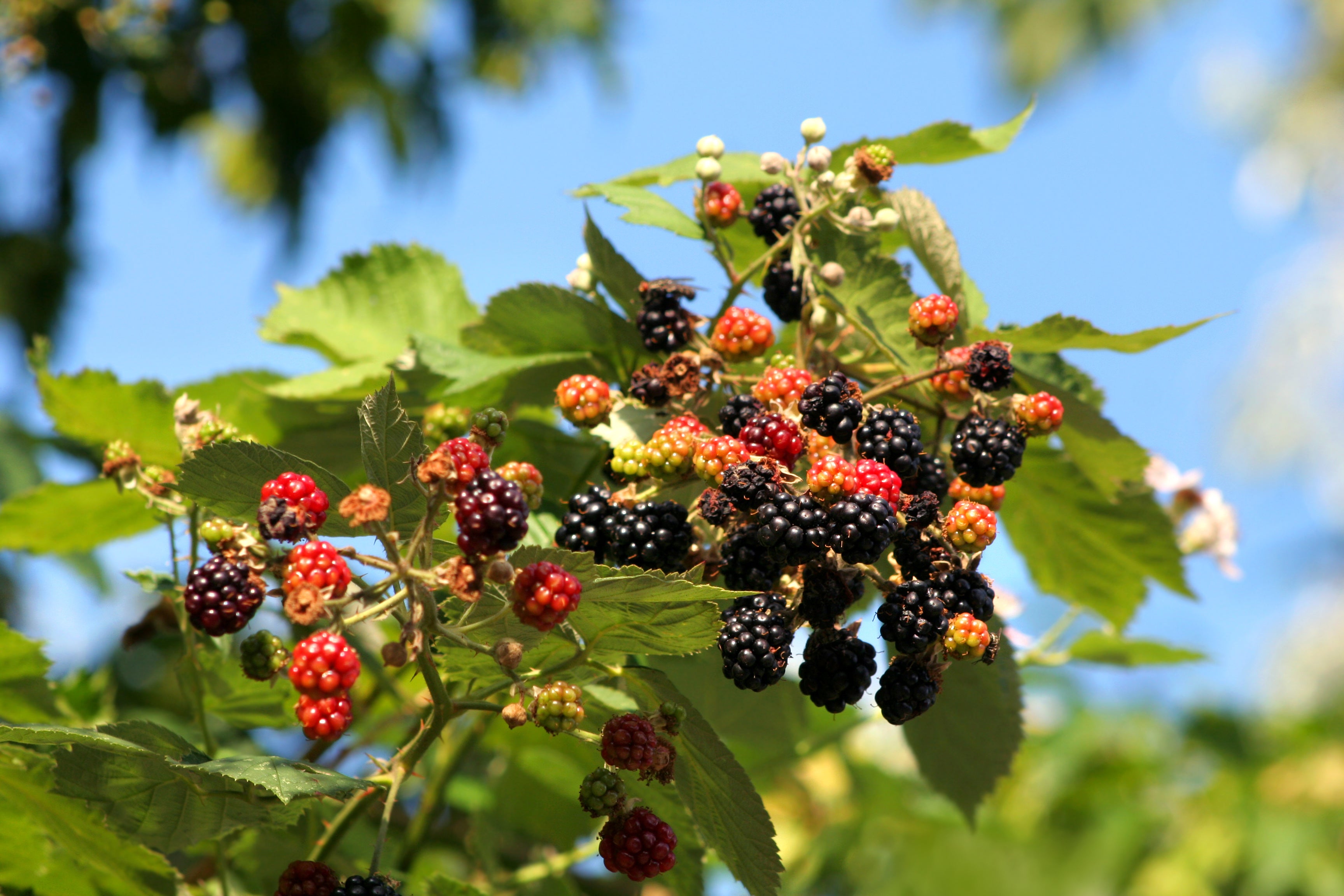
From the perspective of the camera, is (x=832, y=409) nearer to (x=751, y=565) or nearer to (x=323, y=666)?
(x=751, y=565)

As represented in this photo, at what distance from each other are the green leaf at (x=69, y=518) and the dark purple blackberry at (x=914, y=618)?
1.37 meters

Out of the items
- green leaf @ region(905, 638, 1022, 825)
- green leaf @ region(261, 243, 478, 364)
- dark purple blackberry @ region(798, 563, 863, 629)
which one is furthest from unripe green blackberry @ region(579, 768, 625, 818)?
green leaf @ region(261, 243, 478, 364)

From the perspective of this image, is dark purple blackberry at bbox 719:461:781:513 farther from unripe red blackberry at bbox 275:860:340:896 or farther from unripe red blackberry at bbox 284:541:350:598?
unripe red blackberry at bbox 275:860:340:896

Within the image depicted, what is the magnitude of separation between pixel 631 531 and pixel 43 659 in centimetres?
90

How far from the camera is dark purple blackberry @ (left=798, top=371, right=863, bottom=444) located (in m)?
1.23

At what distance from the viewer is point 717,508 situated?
1200mm

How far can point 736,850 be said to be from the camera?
121cm

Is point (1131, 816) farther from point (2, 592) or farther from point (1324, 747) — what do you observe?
point (2, 592)

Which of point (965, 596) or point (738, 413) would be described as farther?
point (738, 413)

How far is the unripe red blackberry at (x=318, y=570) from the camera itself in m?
0.95

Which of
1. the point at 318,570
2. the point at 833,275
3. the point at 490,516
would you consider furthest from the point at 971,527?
the point at 318,570

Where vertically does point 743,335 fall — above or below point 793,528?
above

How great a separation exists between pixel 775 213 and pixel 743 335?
0.25 metres

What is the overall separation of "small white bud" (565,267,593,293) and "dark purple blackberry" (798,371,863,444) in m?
0.44
